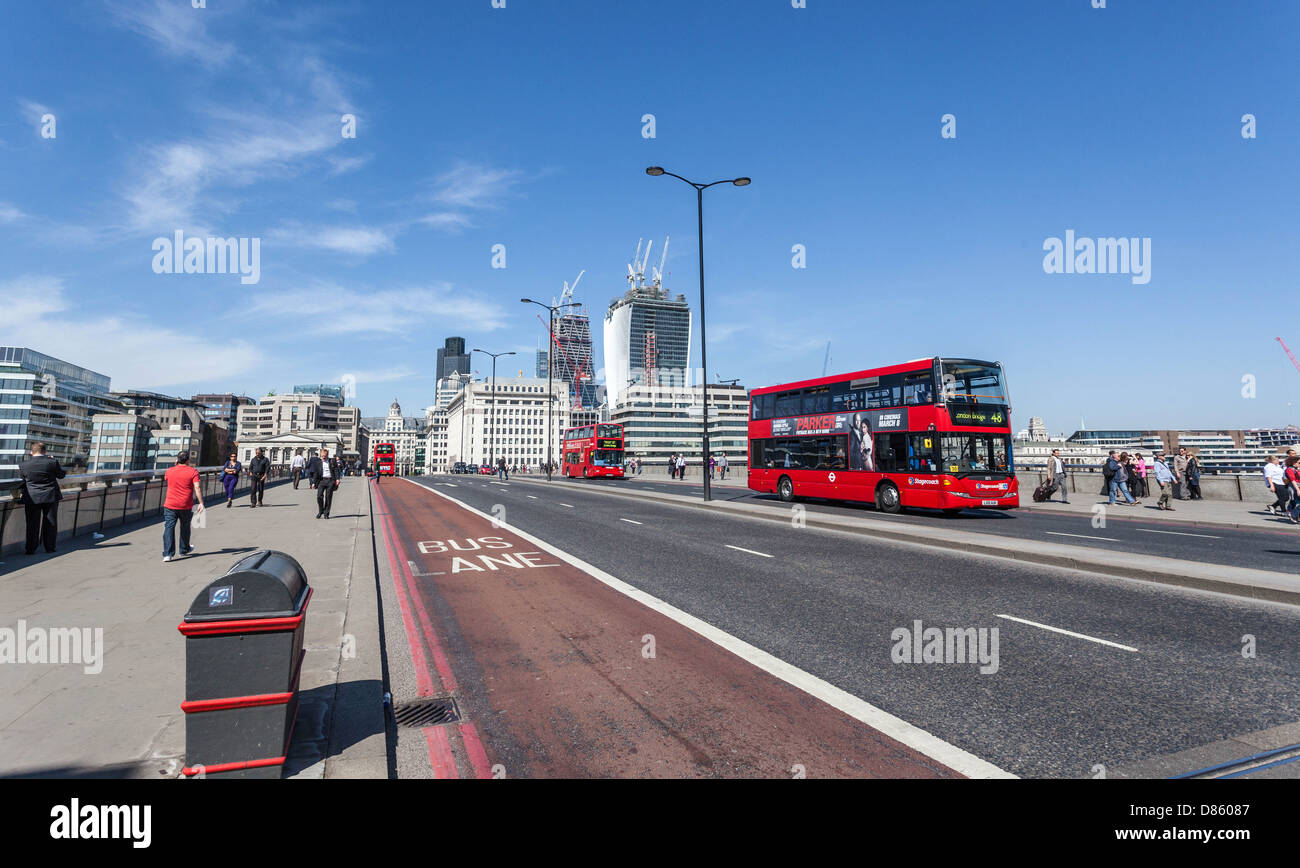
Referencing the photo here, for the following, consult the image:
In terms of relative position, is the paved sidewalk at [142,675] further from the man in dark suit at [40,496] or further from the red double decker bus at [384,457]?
the red double decker bus at [384,457]

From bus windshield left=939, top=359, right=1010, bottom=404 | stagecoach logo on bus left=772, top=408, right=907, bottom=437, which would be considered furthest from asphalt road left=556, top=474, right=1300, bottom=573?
bus windshield left=939, top=359, right=1010, bottom=404

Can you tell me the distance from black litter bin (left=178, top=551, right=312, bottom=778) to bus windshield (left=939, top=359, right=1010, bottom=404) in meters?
18.8

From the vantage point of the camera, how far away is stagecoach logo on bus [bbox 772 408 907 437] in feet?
65.5

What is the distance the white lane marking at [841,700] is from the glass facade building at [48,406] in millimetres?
116382

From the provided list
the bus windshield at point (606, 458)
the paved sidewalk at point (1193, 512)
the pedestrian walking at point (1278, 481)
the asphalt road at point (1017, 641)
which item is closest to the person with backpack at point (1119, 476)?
the paved sidewalk at point (1193, 512)

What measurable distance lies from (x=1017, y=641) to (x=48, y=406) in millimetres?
176452

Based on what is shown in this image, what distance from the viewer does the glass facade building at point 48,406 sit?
364 feet

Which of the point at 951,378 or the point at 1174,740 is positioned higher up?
the point at 951,378

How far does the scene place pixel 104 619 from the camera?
22.4 feet

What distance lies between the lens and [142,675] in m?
5.11

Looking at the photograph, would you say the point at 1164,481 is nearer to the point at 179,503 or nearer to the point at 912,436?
the point at 912,436
